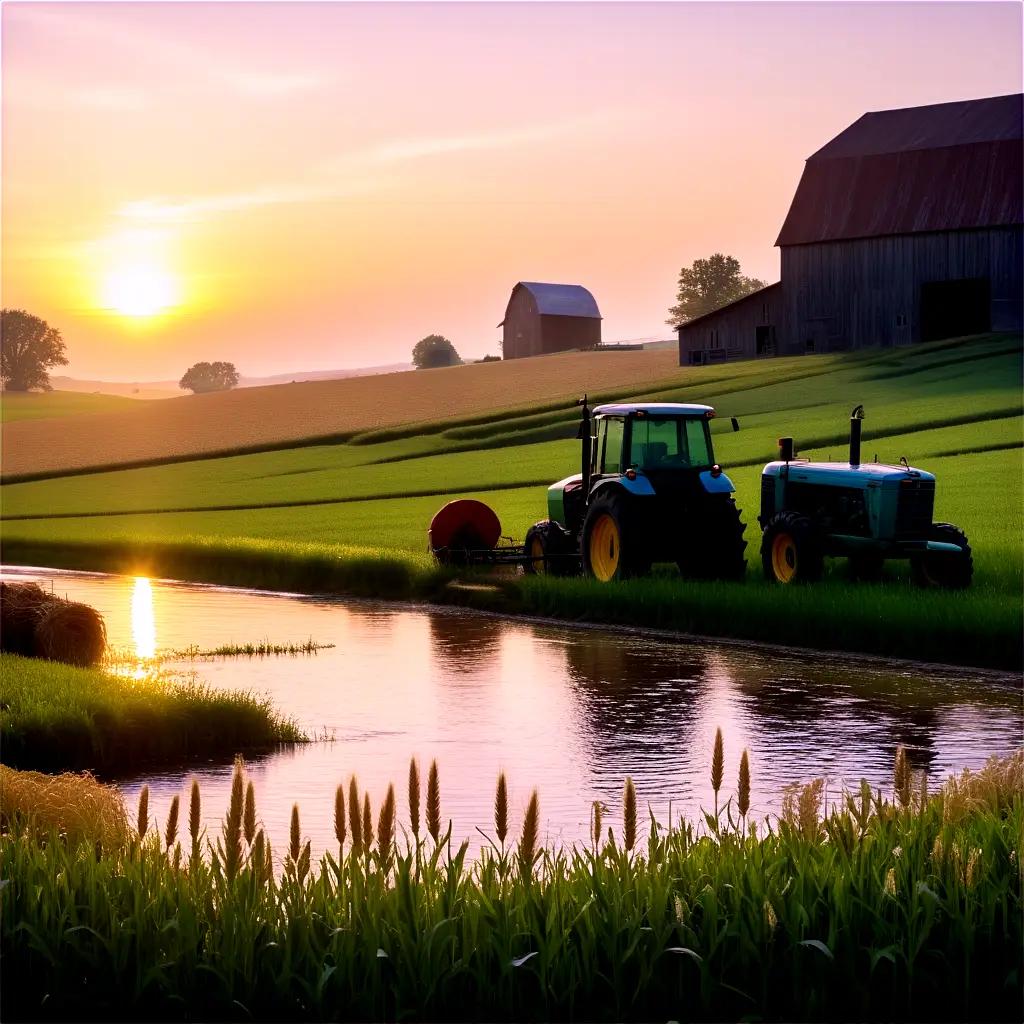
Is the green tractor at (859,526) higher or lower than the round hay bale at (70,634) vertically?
higher

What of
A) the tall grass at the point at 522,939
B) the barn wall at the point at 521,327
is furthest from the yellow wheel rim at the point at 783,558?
the barn wall at the point at 521,327

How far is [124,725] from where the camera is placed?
1498 cm

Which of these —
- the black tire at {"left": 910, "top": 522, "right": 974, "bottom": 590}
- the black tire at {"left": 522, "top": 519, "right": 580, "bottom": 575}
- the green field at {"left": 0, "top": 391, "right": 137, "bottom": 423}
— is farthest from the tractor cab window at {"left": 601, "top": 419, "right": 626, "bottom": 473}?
the green field at {"left": 0, "top": 391, "right": 137, "bottom": 423}

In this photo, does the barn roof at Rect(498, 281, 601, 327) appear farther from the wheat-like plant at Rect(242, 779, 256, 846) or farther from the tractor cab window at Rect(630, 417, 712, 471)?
the wheat-like plant at Rect(242, 779, 256, 846)

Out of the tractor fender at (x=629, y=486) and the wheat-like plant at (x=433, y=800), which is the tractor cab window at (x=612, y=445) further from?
the wheat-like plant at (x=433, y=800)

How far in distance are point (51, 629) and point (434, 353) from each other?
163 meters

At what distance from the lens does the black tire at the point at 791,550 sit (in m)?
25.0

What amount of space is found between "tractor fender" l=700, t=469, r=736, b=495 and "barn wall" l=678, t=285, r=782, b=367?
57.8 metres

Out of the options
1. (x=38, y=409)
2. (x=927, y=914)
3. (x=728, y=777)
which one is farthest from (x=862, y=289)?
(x=38, y=409)

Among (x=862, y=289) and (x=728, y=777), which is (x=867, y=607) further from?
(x=862, y=289)

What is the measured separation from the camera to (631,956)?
6.87m

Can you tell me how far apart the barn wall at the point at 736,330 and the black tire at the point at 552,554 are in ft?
184

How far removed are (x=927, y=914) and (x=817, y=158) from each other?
263 ft

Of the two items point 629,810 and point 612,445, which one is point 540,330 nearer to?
point 612,445
